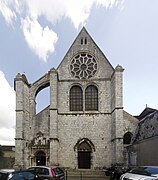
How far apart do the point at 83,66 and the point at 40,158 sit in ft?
41.5

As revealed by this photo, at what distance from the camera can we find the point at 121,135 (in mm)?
33500

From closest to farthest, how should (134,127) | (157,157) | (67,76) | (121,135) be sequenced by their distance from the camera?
(157,157) → (121,135) → (134,127) → (67,76)

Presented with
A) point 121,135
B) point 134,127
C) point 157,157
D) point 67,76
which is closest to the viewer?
point 157,157

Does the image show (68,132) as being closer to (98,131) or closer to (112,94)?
(98,131)

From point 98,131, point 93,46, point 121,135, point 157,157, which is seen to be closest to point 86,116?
point 98,131

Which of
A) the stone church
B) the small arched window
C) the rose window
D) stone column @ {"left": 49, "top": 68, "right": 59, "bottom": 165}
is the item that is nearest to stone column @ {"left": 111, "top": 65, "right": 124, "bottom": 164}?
the stone church

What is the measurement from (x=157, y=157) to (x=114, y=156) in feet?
34.6

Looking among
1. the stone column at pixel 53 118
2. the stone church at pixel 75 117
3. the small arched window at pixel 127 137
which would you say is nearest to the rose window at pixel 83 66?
the stone church at pixel 75 117

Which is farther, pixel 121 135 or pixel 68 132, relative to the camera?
pixel 68 132

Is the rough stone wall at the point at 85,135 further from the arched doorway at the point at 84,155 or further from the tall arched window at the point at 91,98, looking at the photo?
the tall arched window at the point at 91,98

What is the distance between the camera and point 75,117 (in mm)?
36688

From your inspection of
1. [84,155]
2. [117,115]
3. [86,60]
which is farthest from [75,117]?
[86,60]

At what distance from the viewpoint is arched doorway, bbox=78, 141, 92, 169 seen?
3622 centimetres

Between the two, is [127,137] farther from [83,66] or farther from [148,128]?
[83,66]
